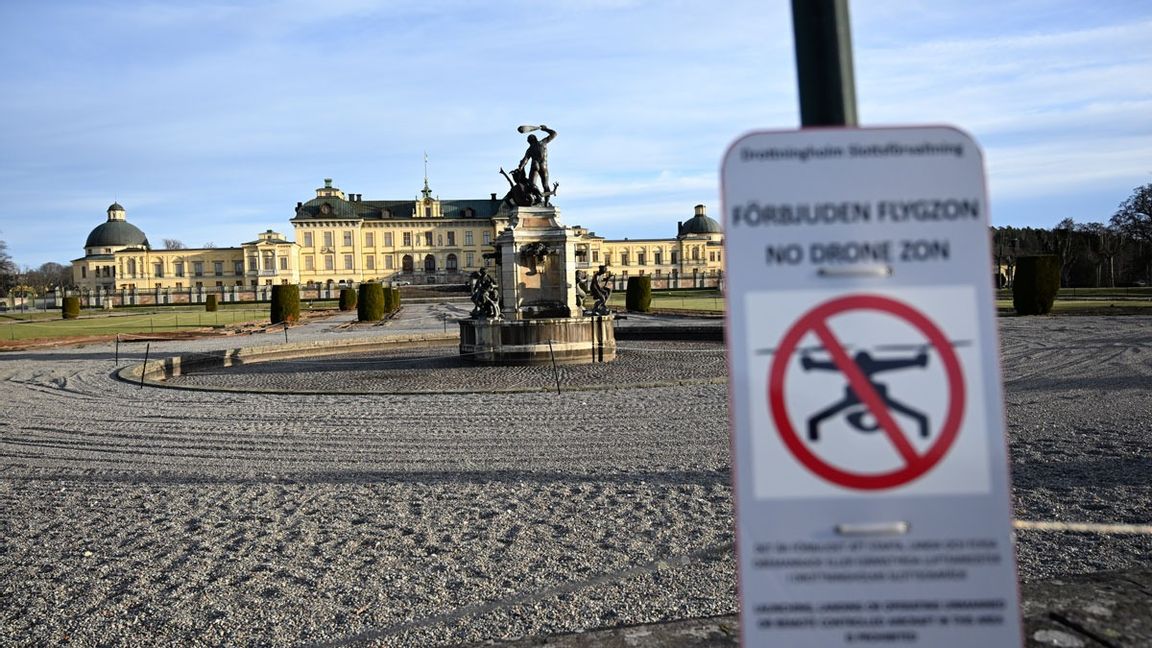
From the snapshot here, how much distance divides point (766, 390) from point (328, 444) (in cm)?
846

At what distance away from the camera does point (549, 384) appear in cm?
1482

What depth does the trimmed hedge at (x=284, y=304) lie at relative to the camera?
38.8 m

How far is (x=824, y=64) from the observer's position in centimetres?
199

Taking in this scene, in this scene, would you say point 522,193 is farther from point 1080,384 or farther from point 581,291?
point 1080,384

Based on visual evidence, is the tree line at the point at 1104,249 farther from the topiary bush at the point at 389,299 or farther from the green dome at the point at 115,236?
the green dome at the point at 115,236

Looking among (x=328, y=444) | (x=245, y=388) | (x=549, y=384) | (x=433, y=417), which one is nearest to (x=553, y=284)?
(x=549, y=384)

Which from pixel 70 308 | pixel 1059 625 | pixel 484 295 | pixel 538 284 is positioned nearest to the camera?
pixel 1059 625

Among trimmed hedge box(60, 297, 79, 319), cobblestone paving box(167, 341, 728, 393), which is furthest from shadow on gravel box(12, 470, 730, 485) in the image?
trimmed hedge box(60, 297, 79, 319)

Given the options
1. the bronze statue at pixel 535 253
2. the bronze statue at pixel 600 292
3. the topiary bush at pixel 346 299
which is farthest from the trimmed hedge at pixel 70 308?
the bronze statue at pixel 600 292

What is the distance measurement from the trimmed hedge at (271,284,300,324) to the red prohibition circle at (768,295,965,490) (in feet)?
128

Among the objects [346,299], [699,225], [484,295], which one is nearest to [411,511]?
[484,295]

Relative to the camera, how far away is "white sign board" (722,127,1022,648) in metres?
1.63

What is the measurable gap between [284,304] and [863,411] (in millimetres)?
39648

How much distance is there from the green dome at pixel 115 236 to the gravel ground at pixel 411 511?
110 m
